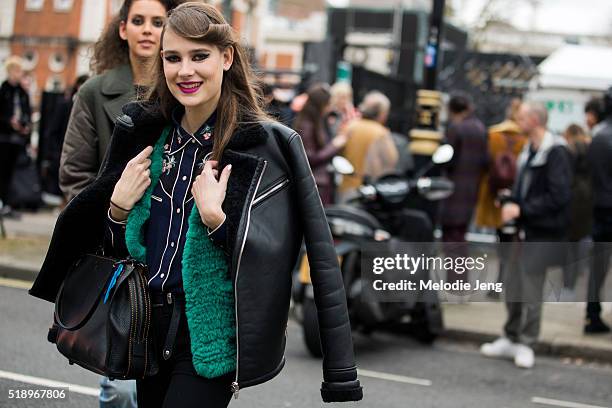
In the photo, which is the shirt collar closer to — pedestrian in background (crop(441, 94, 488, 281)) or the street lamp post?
pedestrian in background (crop(441, 94, 488, 281))

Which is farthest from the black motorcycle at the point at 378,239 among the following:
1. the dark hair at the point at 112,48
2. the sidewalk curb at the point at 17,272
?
the sidewalk curb at the point at 17,272

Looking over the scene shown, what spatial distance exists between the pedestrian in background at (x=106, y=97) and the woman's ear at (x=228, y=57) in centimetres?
94

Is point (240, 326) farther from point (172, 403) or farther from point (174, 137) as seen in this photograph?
point (174, 137)

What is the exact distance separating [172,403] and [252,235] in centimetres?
54

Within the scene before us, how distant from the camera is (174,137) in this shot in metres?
3.19

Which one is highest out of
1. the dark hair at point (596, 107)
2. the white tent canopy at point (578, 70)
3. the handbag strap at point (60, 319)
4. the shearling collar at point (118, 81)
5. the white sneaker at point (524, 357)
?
the white tent canopy at point (578, 70)

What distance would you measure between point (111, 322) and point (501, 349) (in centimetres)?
524

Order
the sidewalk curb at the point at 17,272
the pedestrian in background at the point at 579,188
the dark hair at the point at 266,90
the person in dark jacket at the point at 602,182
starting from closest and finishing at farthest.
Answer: the dark hair at the point at 266,90, the person in dark jacket at the point at 602,182, the sidewalk curb at the point at 17,272, the pedestrian in background at the point at 579,188

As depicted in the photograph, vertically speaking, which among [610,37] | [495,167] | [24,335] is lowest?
[24,335]

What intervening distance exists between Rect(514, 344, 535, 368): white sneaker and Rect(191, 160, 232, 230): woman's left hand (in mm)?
5003

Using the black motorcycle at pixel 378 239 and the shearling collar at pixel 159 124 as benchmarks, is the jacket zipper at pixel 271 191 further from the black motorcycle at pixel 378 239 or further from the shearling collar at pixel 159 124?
the black motorcycle at pixel 378 239

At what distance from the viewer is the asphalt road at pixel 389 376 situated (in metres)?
5.90

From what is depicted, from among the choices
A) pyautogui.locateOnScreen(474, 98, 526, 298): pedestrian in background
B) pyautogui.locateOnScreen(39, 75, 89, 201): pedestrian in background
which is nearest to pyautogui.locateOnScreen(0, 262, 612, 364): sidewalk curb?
pyautogui.locateOnScreen(474, 98, 526, 298): pedestrian in background

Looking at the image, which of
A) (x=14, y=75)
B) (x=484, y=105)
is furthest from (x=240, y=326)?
(x=484, y=105)
